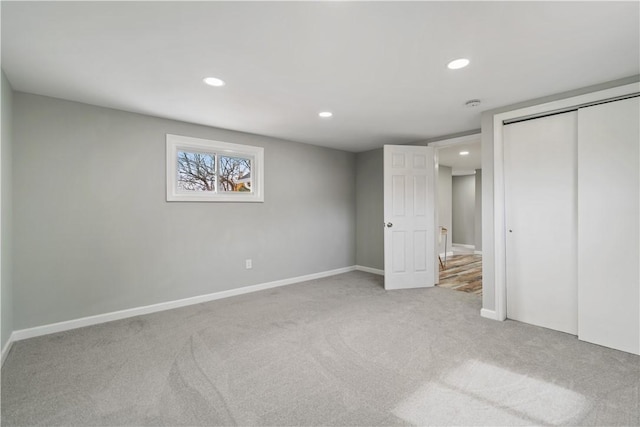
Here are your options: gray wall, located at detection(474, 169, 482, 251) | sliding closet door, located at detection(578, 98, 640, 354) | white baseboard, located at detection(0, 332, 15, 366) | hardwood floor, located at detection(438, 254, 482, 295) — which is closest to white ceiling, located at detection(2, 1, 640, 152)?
sliding closet door, located at detection(578, 98, 640, 354)

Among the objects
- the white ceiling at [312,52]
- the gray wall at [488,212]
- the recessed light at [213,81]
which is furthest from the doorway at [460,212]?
the recessed light at [213,81]

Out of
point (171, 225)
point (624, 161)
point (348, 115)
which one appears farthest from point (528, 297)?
point (171, 225)

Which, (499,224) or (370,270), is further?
(370,270)

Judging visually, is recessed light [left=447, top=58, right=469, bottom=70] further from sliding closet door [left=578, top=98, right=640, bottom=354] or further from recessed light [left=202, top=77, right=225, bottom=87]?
recessed light [left=202, top=77, right=225, bottom=87]

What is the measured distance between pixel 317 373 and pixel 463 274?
4.25m

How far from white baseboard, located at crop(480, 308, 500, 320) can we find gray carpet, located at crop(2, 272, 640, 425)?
11 cm

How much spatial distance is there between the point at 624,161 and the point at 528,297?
1.50 meters

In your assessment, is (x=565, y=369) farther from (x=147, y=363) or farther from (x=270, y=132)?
(x=270, y=132)

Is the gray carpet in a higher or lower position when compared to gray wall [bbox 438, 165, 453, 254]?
lower

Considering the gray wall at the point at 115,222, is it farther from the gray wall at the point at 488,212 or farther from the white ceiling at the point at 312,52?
the gray wall at the point at 488,212

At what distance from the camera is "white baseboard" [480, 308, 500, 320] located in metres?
3.22

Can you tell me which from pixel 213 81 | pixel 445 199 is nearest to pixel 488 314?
Answer: pixel 213 81

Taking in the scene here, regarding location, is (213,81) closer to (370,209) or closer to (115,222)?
(115,222)

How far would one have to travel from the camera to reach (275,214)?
463 centimetres
